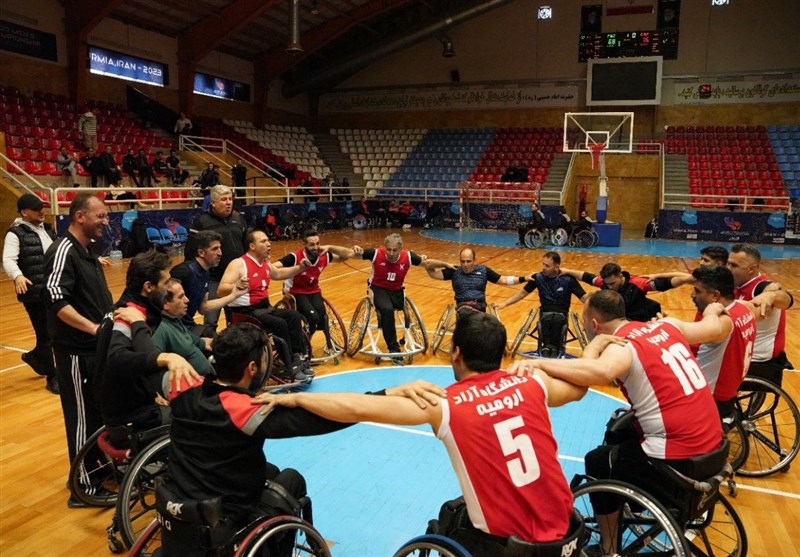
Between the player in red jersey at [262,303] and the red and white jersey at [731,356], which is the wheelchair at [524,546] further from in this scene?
the player in red jersey at [262,303]

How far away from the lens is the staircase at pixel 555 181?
824 inches

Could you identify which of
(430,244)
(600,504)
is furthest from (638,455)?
(430,244)

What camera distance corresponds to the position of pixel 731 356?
11.3 feet

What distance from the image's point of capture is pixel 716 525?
3434mm

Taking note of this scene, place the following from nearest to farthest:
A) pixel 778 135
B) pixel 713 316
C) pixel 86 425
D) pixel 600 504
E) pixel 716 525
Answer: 1. pixel 600 504
2. pixel 713 316
3. pixel 716 525
4. pixel 86 425
5. pixel 778 135

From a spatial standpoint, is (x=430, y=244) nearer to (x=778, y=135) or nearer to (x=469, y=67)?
(x=469, y=67)

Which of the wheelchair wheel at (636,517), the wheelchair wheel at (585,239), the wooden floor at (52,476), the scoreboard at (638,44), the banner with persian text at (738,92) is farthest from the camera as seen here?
the scoreboard at (638,44)

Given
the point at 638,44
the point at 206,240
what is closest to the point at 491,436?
the point at 206,240

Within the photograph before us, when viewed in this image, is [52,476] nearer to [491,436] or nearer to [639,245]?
[491,436]

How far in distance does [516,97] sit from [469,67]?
2.46 metres

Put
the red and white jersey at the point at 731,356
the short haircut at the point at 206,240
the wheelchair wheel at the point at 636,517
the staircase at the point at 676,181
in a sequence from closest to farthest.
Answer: the wheelchair wheel at the point at 636,517
the red and white jersey at the point at 731,356
the short haircut at the point at 206,240
the staircase at the point at 676,181

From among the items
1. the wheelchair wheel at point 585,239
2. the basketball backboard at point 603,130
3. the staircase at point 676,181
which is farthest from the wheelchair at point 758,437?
the basketball backboard at point 603,130

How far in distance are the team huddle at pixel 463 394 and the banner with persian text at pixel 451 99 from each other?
21796mm

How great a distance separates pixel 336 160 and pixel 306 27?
5736mm
